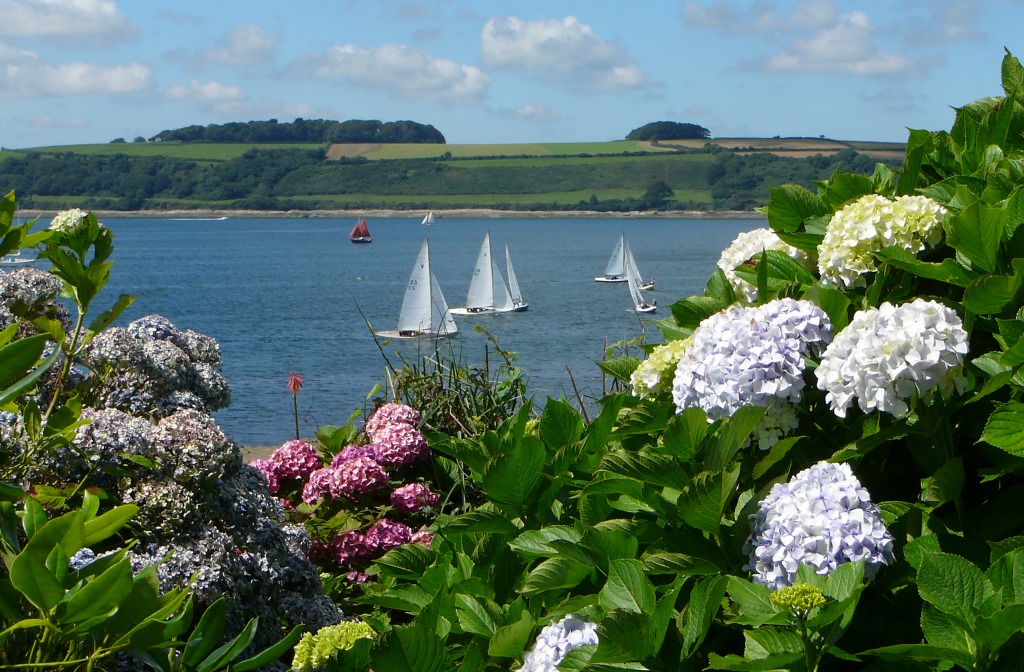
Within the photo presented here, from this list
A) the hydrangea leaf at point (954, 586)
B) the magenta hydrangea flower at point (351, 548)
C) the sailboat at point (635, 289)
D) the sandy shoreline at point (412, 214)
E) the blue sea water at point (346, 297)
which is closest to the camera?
the hydrangea leaf at point (954, 586)

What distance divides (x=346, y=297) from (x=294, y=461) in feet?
174

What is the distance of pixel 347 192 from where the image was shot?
494 ft

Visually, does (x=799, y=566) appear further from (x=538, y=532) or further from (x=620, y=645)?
(x=538, y=532)

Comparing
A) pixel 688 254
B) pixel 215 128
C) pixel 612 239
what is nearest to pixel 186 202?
pixel 215 128

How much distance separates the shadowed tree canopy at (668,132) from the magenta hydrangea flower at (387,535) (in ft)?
551

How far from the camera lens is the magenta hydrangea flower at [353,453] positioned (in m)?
4.15

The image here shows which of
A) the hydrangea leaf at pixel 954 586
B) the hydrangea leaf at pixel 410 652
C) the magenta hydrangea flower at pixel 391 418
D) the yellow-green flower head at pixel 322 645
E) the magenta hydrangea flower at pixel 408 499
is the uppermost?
the hydrangea leaf at pixel 954 586

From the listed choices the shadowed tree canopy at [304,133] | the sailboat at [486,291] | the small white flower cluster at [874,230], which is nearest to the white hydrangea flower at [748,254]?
the small white flower cluster at [874,230]

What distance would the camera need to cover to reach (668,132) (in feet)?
564

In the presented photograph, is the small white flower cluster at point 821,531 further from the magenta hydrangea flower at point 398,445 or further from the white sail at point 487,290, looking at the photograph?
the white sail at point 487,290

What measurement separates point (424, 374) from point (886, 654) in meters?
4.16

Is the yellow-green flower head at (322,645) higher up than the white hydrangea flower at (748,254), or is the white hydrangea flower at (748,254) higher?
the white hydrangea flower at (748,254)

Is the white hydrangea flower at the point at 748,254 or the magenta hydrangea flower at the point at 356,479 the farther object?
the magenta hydrangea flower at the point at 356,479

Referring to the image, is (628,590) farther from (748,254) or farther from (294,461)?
(294,461)
